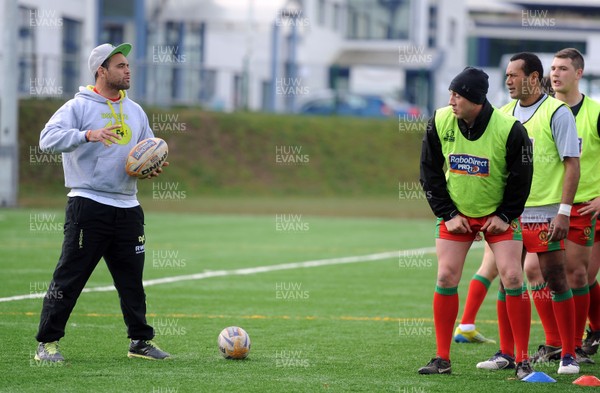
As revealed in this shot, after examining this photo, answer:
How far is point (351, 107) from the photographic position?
1710 inches

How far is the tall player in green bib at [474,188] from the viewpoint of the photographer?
7.84 metres

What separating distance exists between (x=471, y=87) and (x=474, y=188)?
0.74 metres

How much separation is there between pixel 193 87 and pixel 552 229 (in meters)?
32.8

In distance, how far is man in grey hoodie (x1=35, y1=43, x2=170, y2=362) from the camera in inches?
326

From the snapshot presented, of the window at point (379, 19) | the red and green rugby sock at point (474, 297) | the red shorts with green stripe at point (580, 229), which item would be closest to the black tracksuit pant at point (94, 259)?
the red and green rugby sock at point (474, 297)

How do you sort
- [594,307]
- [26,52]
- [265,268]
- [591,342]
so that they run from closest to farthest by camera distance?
[591,342] → [594,307] → [265,268] → [26,52]

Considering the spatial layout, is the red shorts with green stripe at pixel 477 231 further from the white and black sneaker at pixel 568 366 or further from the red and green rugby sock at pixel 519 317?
the white and black sneaker at pixel 568 366

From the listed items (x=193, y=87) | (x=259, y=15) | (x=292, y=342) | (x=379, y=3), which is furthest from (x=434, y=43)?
(x=292, y=342)

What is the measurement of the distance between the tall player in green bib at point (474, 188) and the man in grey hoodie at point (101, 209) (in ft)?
7.09

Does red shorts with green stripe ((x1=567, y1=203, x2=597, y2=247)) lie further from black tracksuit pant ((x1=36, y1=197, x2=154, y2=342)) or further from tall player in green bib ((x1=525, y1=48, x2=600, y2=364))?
black tracksuit pant ((x1=36, y1=197, x2=154, y2=342))

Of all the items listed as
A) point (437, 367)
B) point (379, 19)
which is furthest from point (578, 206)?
point (379, 19)

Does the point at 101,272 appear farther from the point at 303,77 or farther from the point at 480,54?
the point at 480,54

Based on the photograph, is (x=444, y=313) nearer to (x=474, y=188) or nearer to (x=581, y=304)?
(x=474, y=188)

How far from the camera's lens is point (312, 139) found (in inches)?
1469
